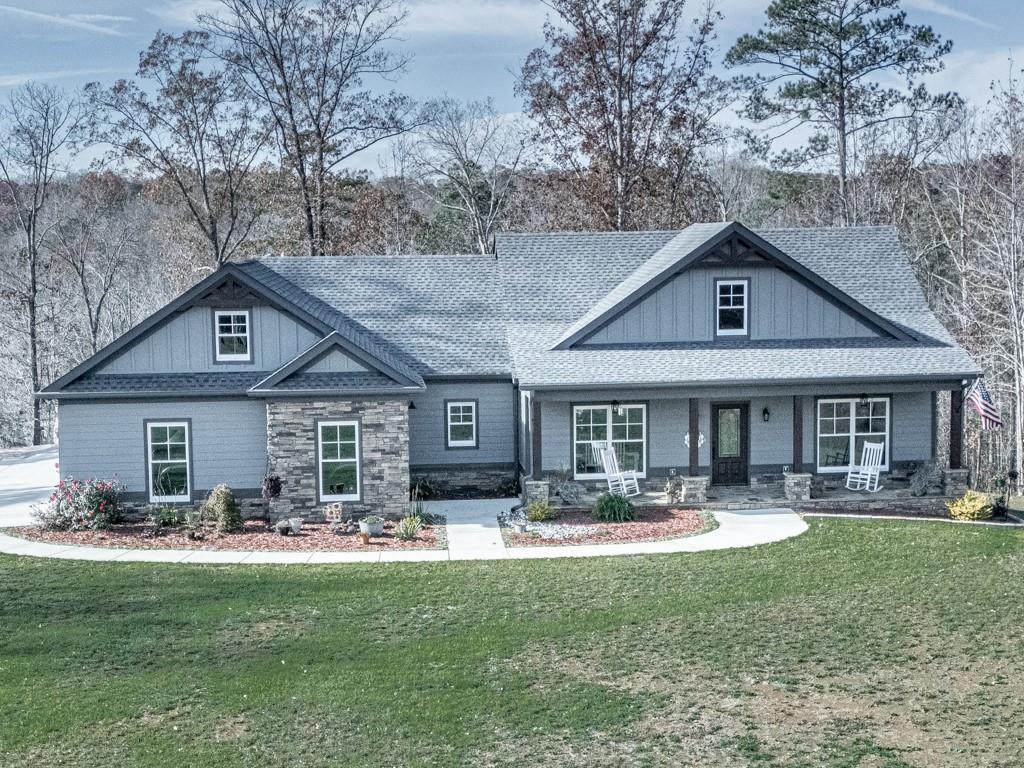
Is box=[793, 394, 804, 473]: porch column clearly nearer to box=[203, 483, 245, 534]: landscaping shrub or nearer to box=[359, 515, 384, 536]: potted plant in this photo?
box=[359, 515, 384, 536]: potted plant

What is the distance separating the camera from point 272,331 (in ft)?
70.4

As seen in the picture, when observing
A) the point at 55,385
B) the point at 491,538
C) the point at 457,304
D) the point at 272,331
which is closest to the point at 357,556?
the point at 491,538

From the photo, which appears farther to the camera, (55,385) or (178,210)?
(178,210)

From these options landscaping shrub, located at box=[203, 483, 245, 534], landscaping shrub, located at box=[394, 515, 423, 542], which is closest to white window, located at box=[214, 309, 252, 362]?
landscaping shrub, located at box=[203, 483, 245, 534]

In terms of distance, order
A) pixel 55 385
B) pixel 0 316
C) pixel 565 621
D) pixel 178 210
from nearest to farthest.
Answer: pixel 565 621, pixel 55 385, pixel 178 210, pixel 0 316

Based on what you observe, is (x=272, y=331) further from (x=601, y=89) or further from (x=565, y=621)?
(x=601, y=89)

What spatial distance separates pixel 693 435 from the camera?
21.9 metres

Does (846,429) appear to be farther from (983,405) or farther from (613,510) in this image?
(613,510)

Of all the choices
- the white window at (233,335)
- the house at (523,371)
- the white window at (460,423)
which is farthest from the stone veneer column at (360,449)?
the white window at (460,423)

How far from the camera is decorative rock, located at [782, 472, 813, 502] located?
21469 mm

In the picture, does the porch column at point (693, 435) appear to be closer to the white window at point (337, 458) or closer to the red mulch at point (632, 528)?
the red mulch at point (632, 528)

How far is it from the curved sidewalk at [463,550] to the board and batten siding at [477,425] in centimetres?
396

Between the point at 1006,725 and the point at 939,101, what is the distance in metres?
31.4

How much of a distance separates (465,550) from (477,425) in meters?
6.08
